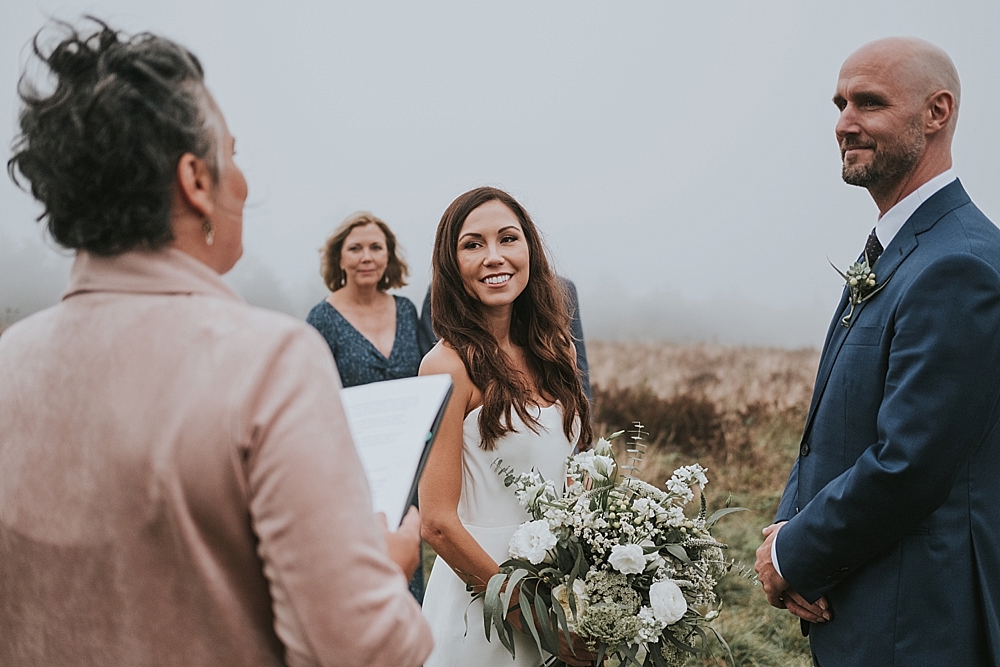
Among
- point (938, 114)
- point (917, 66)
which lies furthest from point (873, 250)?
point (917, 66)

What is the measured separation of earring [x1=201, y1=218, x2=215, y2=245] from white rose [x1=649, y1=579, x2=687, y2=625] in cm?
148

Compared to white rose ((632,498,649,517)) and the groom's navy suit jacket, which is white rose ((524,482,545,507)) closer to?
white rose ((632,498,649,517))

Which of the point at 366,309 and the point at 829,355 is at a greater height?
the point at 829,355

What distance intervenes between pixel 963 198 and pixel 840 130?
0.39 meters

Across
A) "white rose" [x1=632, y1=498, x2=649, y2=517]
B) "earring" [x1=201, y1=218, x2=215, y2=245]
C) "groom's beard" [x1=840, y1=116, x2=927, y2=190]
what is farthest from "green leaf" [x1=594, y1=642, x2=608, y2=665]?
"earring" [x1=201, y1=218, x2=215, y2=245]

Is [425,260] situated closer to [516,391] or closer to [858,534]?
[516,391]

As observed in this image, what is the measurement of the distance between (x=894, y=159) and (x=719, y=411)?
13.8 feet

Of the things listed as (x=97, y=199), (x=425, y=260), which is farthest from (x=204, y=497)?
(x=425, y=260)

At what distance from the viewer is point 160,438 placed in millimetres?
1048

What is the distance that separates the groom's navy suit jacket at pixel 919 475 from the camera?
82.6 inches

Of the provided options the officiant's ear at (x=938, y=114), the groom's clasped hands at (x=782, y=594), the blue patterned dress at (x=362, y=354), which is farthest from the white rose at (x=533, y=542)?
the blue patterned dress at (x=362, y=354)

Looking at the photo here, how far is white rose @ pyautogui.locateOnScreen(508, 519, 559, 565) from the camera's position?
7.29 ft

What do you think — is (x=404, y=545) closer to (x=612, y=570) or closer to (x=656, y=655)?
(x=612, y=570)

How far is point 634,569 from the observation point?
2.18 m
